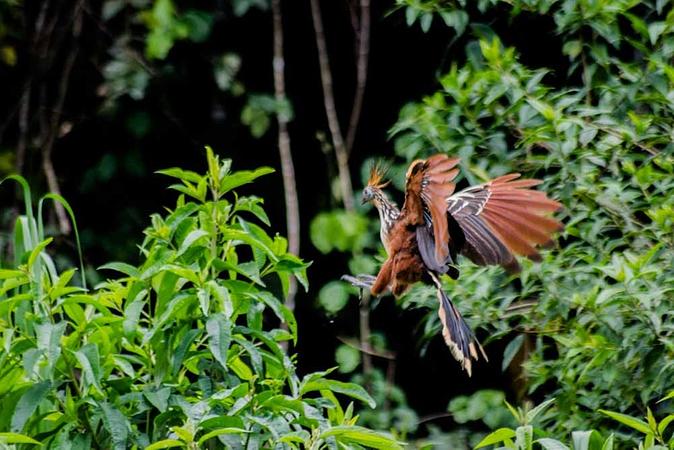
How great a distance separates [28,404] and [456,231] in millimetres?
1046

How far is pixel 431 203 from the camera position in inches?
95.9

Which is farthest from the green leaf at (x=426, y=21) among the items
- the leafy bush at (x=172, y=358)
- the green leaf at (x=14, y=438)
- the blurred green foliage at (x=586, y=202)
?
the green leaf at (x=14, y=438)

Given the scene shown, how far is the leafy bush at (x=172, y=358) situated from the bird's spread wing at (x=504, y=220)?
0.55 m

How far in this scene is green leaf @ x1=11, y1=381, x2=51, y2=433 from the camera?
197cm

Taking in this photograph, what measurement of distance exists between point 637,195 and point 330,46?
174cm

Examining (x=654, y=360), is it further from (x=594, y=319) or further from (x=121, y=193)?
(x=121, y=193)

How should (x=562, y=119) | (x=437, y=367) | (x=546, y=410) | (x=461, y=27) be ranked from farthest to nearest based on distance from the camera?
(x=437, y=367), (x=461, y=27), (x=546, y=410), (x=562, y=119)

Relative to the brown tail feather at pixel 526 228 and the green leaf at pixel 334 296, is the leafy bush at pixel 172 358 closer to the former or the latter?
the brown tail feather at pixel 526 228

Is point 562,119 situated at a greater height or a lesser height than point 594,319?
greater

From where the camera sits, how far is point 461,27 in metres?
3.54

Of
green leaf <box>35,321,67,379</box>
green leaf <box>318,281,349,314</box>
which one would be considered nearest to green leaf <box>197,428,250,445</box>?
green leaf <box>35,321,67,379</box>

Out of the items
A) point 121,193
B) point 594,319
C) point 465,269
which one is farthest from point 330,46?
point 594,319

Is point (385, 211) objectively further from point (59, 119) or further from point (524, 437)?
point (59, 119)

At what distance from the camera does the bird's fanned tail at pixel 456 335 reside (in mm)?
2568
